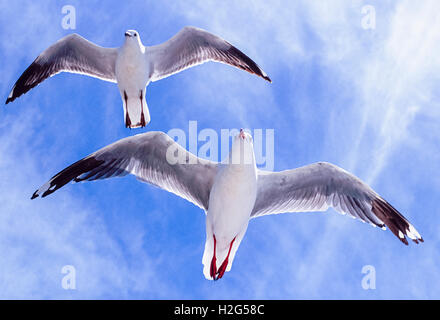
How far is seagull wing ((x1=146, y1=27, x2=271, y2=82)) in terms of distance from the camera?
26.1 ft

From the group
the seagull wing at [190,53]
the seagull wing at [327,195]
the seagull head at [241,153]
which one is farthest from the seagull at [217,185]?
the seagull wing at [190,53]

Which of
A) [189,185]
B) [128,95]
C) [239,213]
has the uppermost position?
[128,95]

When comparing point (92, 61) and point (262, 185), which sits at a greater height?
point (92, 61)

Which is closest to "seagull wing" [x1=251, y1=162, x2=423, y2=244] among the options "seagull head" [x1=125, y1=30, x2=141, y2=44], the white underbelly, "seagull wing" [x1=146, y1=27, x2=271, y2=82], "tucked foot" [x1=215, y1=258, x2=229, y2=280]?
"tucked foot" [x1=215, y1=258, x2=229, y2=280]

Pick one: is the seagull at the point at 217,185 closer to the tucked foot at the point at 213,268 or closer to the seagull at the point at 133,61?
the tucked foot at the point at 213,268

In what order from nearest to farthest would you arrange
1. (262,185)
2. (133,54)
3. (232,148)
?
(232,148) → (262,185) → (133,54)

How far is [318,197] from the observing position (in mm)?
5996

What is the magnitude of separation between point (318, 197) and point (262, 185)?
1.79 ft

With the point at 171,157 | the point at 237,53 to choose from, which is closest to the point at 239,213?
the point at 171,157

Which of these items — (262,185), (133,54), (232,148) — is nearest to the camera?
(232,148)

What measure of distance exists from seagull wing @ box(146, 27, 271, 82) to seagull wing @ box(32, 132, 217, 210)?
7.47 feet

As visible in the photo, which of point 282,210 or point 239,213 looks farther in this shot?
point 282,210

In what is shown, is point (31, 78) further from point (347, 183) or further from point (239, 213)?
point (347, 183)

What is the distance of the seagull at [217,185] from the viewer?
5762 millimetres
